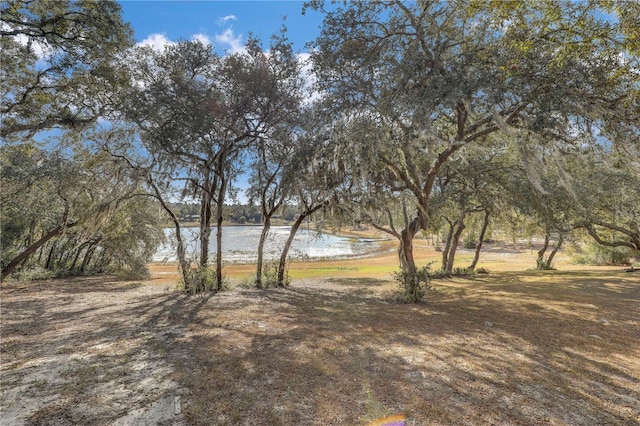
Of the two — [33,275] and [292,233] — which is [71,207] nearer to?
[33,275]

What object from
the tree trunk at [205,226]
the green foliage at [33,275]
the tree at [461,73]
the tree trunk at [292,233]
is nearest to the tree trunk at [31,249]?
the green foliage at [33,275]

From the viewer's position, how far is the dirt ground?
330cm

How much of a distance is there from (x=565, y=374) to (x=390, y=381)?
241 centimetres

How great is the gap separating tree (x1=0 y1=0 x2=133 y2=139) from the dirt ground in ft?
16.0

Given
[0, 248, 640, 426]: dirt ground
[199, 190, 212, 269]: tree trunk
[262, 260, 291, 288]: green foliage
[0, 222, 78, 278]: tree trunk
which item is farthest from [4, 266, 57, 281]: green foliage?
[262, 260, 291, 288]: green foliage

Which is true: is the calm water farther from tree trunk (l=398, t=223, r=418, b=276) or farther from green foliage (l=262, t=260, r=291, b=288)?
tree trunk (l=398, t=223, r=418, b=276)

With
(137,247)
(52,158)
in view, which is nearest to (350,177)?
(52,158)

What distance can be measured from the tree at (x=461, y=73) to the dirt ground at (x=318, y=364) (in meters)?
3.70

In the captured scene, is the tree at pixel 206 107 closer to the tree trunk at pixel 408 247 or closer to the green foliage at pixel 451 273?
the tree trunk at pixel 408 247

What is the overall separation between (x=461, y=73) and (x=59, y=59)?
8707mm

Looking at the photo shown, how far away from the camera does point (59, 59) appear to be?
23.1ft

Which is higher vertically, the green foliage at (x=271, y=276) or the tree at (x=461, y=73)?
the tree at (x=461, y=73)

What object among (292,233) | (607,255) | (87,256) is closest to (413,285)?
(292,233)

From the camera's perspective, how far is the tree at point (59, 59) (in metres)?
6.07
